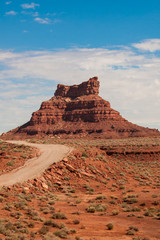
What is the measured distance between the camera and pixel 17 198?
18.2 m

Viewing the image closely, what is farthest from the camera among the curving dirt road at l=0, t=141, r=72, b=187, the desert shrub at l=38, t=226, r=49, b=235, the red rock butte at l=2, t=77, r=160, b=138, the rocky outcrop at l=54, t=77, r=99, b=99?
the rocky outcrop at l=54, t=77, r=99, b=99

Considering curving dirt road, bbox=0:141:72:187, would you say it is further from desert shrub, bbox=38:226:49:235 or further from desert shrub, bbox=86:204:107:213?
desert shrub, bbox=38:226:49:235

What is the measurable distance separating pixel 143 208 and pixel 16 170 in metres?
12.4

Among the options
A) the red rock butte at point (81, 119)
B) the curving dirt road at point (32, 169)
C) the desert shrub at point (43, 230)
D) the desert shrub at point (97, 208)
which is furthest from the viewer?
the red rock butte at point (81, 119)

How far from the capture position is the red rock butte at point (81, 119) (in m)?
123

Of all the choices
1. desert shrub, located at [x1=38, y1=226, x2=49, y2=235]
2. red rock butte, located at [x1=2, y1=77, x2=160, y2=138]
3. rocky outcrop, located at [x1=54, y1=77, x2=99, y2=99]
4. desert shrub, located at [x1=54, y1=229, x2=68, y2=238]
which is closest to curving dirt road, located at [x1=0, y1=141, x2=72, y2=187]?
desert shrub, located at [x1=38, y1=226, x2=49, y2=235]

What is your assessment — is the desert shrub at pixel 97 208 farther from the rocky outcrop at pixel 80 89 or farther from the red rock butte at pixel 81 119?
the rocky outcrop at pixel 80 89

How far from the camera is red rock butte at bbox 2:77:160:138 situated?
12269 cm

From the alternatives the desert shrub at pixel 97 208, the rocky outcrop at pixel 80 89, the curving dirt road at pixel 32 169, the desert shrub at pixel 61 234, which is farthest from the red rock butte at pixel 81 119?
the desert shrub at pixel 61 234

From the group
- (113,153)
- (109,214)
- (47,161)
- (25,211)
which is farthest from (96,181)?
(113,153)

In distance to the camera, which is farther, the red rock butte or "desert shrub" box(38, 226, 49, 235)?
the red rock butte

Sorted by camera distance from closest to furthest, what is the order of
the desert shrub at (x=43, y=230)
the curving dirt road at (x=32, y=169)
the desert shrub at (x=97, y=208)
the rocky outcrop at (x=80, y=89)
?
the desert shrub at (x=43, y=230) < the desert shrub at (x=97, y=208) < the curving dirt road at (x=32, y=169) < the rocky outcrop at (x=80, y=89)

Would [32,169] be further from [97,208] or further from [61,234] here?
[61,234]

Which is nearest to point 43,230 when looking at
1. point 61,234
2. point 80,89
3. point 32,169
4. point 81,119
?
point 61,234
